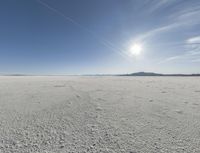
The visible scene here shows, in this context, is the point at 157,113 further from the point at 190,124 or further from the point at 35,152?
the point at 35,152

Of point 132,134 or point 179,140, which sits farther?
point 132,134

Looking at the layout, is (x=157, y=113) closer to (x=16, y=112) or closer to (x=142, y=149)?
(x=142, y=149)

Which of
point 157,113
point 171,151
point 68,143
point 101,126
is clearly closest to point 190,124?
point 157,113

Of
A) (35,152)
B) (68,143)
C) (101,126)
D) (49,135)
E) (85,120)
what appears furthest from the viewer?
(85,120)

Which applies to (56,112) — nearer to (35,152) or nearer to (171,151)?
(35,152)

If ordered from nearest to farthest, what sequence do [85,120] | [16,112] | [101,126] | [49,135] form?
[49,135] → [101,126] → [85,120] → [16,112]

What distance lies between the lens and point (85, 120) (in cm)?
322

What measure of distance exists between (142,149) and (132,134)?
48 centimetres

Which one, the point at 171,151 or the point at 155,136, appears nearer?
the point at 171,151

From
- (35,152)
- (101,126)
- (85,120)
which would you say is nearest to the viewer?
(35,152)

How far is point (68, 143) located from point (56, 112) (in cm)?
173

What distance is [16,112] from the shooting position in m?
3.69

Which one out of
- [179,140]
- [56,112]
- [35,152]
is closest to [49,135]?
[35,152]

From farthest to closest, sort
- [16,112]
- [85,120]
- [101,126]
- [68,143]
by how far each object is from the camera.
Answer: [16,112] < [85,120] < [101,126] < [68,143]
